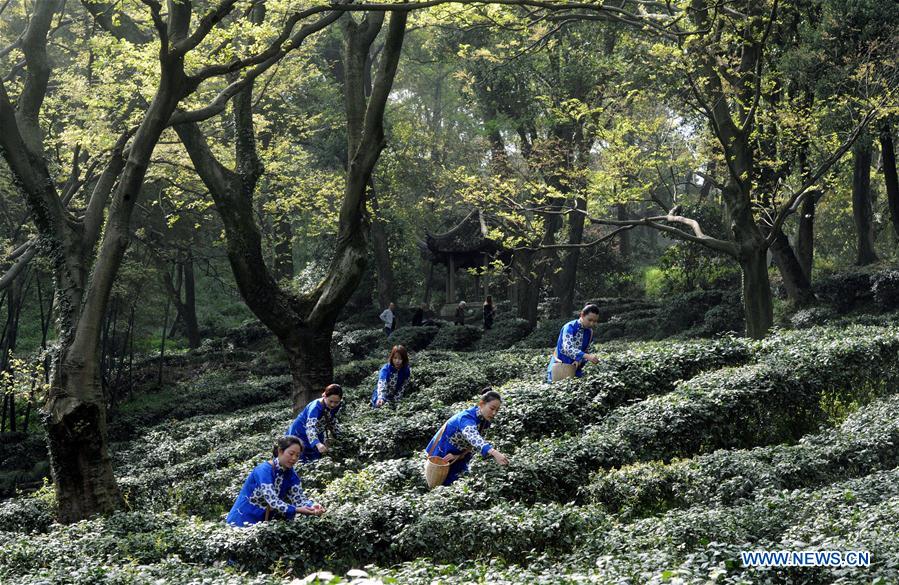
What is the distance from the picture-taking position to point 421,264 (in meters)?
44.2

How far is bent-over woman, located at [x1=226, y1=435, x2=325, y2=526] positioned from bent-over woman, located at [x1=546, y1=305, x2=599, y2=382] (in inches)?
222

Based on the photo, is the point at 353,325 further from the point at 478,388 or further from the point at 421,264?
the point at 478,388

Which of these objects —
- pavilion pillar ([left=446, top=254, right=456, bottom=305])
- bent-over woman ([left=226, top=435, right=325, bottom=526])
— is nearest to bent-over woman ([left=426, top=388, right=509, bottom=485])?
bent-over woman ([left=226, top=435, right=325, bottom=526])

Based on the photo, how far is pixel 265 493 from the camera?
28.1ft

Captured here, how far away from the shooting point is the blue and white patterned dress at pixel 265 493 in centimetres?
862

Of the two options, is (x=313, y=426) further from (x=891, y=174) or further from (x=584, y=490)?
(x=891, y=174)

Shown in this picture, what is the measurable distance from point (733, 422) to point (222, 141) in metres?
17.5

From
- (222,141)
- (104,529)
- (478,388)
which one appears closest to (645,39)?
(222,141)

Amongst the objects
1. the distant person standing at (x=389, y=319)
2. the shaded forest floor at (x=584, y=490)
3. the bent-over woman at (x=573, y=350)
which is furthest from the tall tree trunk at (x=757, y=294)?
the distant person standing at (x=389, y=319)

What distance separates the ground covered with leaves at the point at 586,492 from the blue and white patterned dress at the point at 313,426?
0.30m

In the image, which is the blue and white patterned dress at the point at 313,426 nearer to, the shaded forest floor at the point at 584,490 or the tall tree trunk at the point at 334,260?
the shaded forest floor at the point at 584,490

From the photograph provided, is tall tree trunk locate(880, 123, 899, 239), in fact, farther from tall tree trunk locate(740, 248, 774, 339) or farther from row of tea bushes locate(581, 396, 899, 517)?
row of tea bushes locate(581, 396, 899, 517)

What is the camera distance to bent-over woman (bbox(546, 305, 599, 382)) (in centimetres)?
1328

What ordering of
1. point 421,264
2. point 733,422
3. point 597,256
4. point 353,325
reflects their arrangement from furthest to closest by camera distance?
point 421,264
point 597,256
point 353,325
point 733,422
